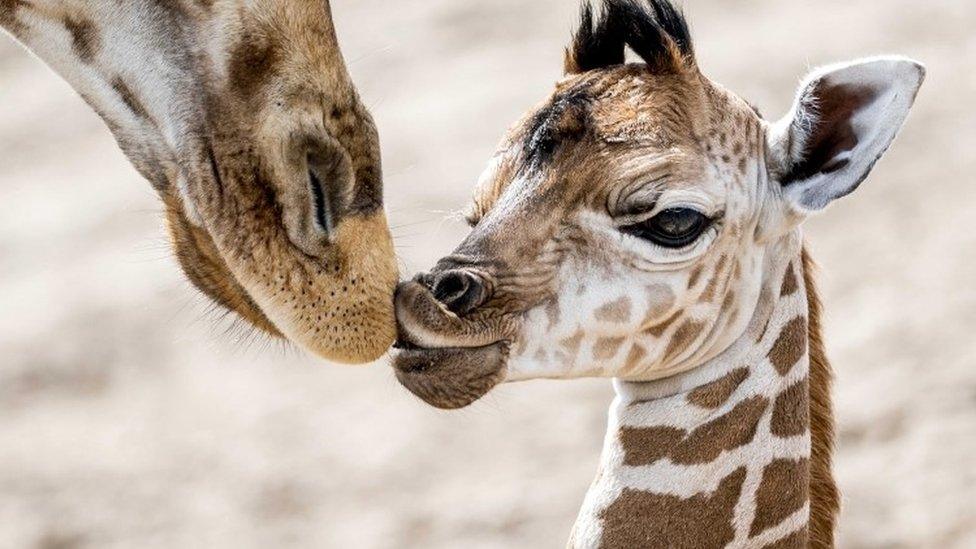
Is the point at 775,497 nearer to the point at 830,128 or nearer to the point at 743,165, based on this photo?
the point at 743,165

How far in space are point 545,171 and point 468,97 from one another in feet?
30.0

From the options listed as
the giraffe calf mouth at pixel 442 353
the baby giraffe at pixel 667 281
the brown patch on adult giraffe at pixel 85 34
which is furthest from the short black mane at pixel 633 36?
the brown patch on adult giraffe at pixel 85 34

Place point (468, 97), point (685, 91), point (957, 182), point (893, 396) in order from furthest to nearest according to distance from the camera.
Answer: point (468, 97) → point (957, 182) → point (893, 396) → point (685, 91)

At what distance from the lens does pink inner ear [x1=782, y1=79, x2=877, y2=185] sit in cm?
406

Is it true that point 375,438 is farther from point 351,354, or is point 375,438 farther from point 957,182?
point 351,354

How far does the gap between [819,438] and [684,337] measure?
60 centimetres

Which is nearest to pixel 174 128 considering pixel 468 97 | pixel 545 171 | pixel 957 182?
pixel 545 171

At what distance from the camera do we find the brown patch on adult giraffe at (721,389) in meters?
4.09

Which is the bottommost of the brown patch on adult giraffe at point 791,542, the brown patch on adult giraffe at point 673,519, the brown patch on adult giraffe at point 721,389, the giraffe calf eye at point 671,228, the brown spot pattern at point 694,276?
the brown patch on adult giraffe at point 791,542

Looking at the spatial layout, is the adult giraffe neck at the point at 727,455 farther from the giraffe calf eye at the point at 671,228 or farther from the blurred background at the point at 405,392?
the blurred background at the point at 405,392

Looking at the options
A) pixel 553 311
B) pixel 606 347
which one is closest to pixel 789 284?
pixel 606 347

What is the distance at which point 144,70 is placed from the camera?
4.20 metres

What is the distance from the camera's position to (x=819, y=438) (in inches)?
172

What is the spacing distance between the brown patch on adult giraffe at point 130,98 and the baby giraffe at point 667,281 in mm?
907
